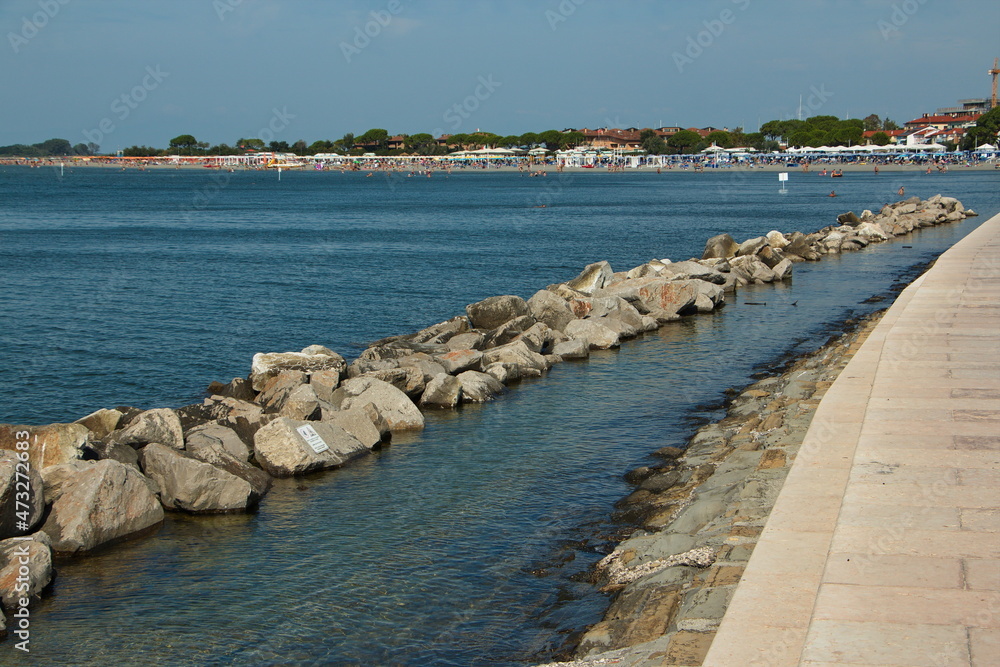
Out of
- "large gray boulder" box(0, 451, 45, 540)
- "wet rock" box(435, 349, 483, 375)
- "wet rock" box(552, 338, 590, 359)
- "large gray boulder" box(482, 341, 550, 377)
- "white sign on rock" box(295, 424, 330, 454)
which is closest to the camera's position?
"large gray boulder" box(0, 451, 45, 540)

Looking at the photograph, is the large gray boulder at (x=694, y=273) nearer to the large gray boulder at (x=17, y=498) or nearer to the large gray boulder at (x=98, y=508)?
the large gray boulder at (x=98, y=508)

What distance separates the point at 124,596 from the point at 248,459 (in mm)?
4221

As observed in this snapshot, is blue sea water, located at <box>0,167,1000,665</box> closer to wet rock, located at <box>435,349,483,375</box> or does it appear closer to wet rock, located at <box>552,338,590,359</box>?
wet rock, located at <box>552,338,590,359</box>

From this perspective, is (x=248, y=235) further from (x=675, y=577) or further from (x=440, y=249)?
(x=675, y=577)

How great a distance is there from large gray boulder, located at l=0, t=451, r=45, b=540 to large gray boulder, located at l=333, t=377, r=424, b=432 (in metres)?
5.79

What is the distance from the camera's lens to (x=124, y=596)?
1000cm

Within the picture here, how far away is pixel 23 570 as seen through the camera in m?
9.77

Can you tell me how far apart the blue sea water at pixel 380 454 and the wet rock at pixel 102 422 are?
279 cm

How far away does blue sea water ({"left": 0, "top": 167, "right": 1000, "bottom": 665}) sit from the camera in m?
9.15

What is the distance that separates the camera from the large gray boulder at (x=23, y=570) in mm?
9586

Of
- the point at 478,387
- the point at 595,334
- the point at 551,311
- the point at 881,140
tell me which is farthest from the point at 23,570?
the point at 881,140

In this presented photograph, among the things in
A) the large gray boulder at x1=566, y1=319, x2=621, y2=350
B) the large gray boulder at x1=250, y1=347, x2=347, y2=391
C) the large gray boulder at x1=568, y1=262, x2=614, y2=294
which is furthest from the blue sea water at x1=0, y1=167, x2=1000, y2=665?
the large gray boulder at x1=568, y1=262, x2=614, y2=294

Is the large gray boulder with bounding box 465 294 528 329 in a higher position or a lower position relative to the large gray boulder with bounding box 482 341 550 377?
higher

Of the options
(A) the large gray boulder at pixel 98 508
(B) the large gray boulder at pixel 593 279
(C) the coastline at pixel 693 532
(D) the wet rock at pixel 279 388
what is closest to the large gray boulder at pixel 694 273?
(B) the large gray boulder at pixel 593 279
